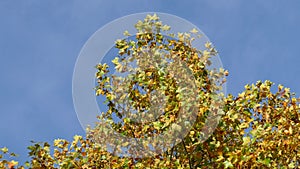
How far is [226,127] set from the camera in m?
11.9

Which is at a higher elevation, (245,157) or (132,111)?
(132,111)

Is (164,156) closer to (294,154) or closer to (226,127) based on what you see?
Result: (226,127)

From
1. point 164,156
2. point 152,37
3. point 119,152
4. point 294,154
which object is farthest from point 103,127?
point 294,154

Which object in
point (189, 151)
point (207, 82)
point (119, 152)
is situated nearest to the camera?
point (189, 151)

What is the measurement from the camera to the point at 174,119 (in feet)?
36.5

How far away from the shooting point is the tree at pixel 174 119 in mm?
11258

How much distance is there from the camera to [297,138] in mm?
13727

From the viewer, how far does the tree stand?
36.9ft

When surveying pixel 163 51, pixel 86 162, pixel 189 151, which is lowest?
pixel 189 151

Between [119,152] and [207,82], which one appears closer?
[207,82]

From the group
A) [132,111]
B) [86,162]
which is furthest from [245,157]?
[86,162]

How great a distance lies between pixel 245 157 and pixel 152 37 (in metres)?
4.75

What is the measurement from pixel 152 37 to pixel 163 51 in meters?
0.59

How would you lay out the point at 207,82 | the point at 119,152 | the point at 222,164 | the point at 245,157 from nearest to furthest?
the point at 245,157
the point at 222,164
the point at 207,82
the point at 119,152
